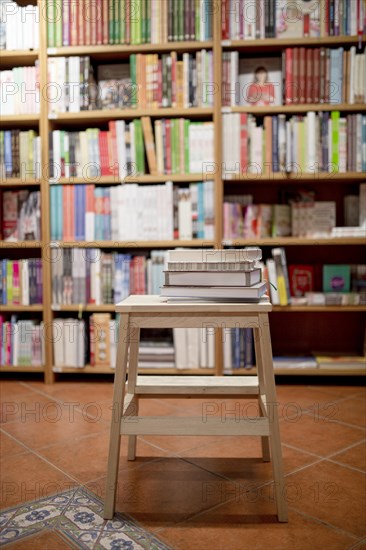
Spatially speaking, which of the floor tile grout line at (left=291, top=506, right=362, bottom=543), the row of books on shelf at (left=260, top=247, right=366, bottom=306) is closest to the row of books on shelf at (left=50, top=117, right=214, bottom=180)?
the row of books on shelf at (left=260, top=247, right=366, bottom=306)

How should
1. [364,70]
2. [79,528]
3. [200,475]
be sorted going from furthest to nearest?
[364,70]
[200,475]
[79,528]

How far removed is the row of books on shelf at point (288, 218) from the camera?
9.16 ft

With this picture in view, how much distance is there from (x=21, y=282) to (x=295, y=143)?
1.60 metres

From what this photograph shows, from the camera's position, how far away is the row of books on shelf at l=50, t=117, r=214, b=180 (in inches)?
109

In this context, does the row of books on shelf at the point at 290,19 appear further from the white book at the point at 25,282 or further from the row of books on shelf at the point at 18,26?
the white book at the point at 25,282

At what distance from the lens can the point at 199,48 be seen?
9.15 ft

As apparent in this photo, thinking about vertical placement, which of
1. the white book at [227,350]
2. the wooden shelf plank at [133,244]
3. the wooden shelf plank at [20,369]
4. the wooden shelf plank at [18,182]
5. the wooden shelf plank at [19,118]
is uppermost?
the wooden shelf plank at [19,118]

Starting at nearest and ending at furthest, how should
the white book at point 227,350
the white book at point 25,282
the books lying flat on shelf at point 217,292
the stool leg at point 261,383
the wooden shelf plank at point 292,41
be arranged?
1. the books lying flat on shelf at point 217,292
2. the stool leg at point 261,383
3. the wooden shelf plank at point 292,41
4. the white book at point 227,350
5. the white book at point 25,282

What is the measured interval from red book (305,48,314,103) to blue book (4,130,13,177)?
1567 millimetres

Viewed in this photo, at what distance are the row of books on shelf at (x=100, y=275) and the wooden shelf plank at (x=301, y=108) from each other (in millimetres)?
821

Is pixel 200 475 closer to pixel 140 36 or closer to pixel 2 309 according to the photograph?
pixel 2 309

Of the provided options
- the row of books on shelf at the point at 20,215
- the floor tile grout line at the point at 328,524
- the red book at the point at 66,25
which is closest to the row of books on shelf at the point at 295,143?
the red book at the point at 66,25

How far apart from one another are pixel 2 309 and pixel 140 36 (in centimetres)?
160

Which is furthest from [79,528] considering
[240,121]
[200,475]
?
[240,121]
